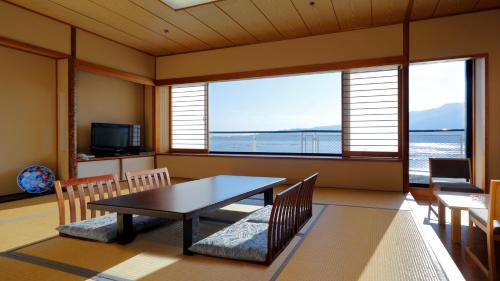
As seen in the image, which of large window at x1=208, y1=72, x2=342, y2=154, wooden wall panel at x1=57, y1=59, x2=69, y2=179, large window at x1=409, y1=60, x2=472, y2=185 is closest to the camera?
large window at x1=409, y1=60, x2=472, y2=185

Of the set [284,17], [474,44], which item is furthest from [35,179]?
[474,44]

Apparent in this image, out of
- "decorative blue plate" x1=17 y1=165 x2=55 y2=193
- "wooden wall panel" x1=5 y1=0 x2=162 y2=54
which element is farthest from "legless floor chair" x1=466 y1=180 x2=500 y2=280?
"decorative blue plate" x1=17 y1=165 x2=55 y2=193

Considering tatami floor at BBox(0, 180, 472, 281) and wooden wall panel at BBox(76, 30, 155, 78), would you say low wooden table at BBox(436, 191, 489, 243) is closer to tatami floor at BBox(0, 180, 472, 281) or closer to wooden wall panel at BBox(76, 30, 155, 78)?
tatami floor at BBox(0, 180, 472, 281)

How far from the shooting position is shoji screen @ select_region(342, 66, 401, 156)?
4836 millimetres

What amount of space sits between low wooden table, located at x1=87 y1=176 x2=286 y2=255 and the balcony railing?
312cm

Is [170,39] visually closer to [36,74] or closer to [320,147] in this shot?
[36,74]

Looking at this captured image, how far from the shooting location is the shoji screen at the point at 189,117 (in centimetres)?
637

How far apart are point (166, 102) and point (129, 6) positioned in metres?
2.78

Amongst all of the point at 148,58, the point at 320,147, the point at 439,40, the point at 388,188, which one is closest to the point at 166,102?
the point at 148,58

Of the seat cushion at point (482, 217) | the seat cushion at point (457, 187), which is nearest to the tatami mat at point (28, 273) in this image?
the seat cushion at point (482, 217)

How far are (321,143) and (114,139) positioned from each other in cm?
393

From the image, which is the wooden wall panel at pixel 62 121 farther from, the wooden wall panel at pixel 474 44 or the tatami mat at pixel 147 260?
the wooden wall panel at pixel 474 44

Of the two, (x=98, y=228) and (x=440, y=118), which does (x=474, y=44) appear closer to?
(x=440, y=118)

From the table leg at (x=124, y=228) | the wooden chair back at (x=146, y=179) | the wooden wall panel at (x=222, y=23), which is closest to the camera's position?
the table leg at (x=124, y=228)
